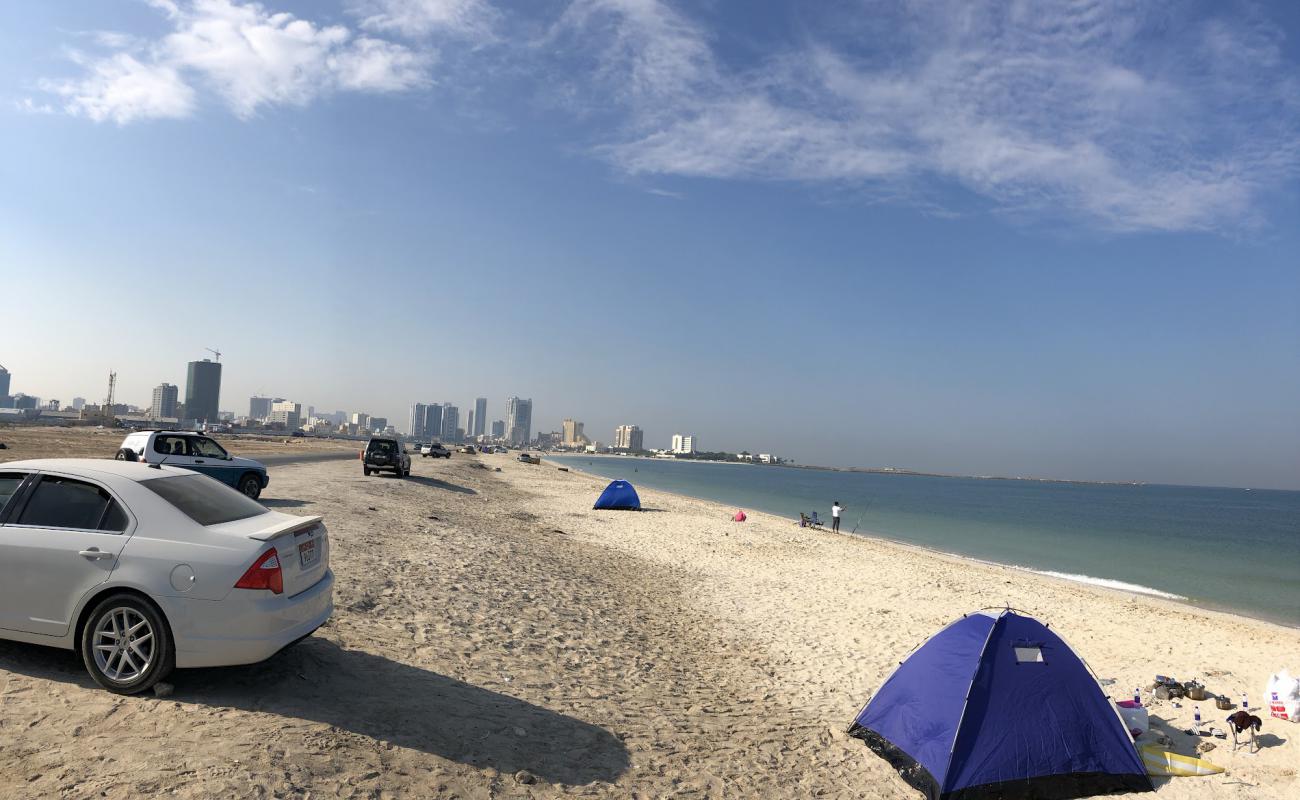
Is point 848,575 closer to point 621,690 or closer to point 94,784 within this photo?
point 621,690

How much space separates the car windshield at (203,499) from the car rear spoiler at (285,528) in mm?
362

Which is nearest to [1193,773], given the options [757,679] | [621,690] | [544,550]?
[757,679]

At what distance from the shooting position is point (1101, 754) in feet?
22.6

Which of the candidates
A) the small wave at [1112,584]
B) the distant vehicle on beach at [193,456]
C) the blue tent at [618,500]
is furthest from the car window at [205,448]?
the small wave at [1112,584]

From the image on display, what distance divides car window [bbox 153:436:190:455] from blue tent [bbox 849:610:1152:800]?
54.2 feet

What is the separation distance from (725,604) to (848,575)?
19.8 ft

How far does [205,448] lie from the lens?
17828 millimetres

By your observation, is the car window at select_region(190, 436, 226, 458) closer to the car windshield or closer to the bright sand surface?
the bright sand surface

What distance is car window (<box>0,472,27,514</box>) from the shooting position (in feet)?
18.0

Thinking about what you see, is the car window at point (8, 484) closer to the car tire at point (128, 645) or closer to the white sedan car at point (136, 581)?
the white sedan car at point (136, 581)

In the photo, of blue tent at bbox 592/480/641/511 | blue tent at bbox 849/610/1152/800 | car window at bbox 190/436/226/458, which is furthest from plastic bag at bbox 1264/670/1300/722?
blue tent at bbox 592/480/641/511

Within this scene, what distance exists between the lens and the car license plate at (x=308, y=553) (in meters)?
5.73

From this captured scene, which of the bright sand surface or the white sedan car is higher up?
the white sedan car

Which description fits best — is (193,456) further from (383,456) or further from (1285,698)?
(1285,698)
